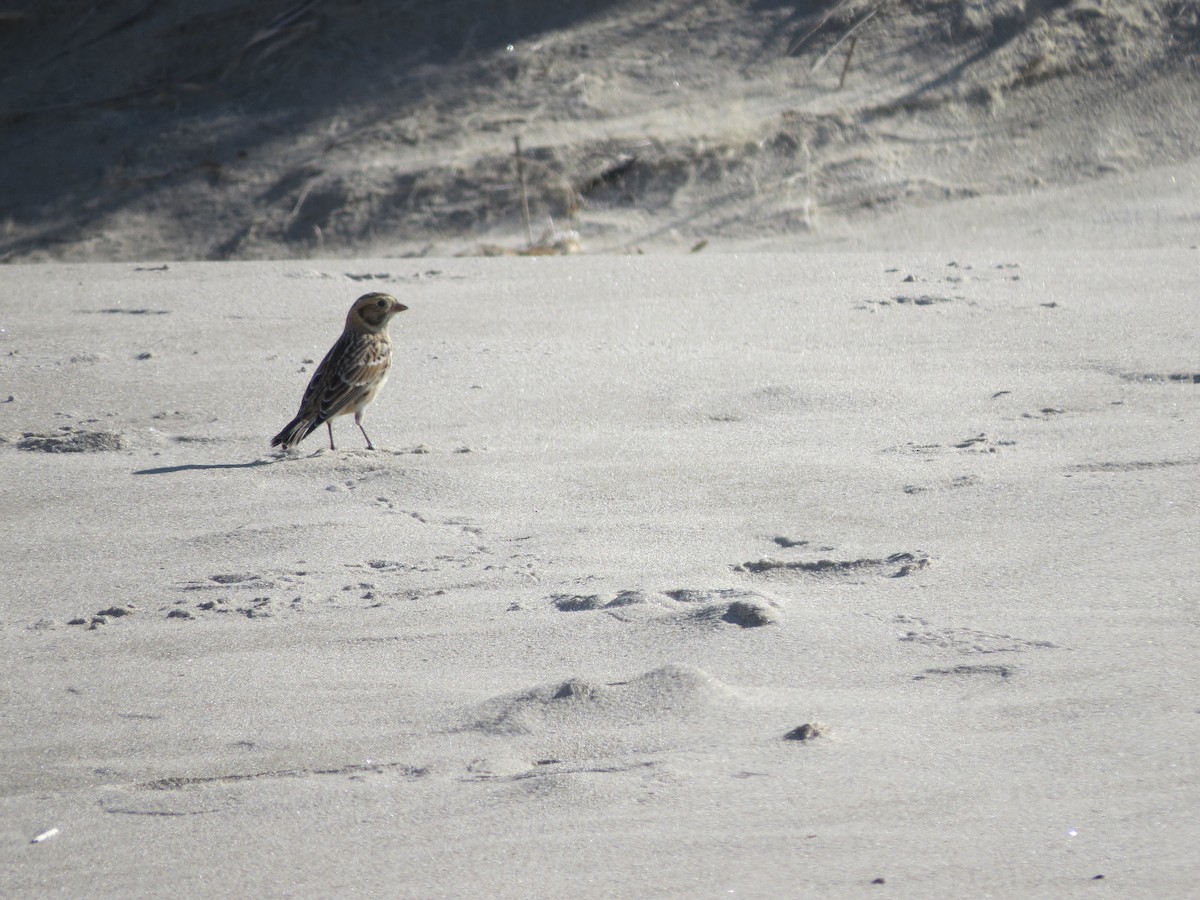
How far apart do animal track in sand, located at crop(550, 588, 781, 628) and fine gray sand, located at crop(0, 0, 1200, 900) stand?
1cm

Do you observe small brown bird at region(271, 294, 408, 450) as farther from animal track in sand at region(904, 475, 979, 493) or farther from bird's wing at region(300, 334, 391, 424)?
animal track in sand at region(904, 475, 979, 493)

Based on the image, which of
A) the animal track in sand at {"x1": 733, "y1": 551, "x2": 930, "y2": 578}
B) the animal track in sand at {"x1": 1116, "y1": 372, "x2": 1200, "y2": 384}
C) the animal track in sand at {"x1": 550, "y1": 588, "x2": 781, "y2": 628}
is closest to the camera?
the animal track in sand at {"x1": 550, "y1": 588, "x2": 781, "y2": 628}

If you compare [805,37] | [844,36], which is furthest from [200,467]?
[844,36]

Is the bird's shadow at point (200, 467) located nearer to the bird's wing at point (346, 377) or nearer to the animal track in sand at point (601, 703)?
the bird's wing at point (346, 377)

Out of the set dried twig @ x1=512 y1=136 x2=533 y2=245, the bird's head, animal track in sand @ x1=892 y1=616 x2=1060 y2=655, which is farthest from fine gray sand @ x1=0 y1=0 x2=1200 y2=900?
the bird's head

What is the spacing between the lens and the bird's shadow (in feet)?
16.8

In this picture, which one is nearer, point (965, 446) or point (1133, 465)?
point (1133, 465)

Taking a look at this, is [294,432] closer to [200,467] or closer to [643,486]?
[200,467]

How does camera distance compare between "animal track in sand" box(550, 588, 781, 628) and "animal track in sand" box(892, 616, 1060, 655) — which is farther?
"animal track in sand" box(550, 588, 781, 628)

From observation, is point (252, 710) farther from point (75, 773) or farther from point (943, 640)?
point (943, 640)

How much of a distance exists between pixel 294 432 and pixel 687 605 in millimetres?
2170

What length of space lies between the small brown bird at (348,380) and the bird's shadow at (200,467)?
14 cm

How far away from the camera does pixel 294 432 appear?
5430mm

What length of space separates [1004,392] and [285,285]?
3.80 m
